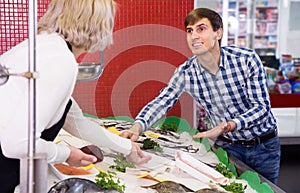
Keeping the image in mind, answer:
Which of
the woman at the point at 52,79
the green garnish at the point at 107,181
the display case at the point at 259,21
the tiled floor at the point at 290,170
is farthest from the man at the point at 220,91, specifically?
the display case at the point at 259,21

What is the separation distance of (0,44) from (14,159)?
0.84 ft

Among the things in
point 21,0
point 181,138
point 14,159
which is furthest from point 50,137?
point 181,138

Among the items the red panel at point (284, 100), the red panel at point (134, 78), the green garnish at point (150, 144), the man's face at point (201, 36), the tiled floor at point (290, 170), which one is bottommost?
the tiled floor at point (290, 170)

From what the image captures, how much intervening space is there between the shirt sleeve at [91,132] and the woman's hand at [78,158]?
0.05 meters

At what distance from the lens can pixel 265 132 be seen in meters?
1.73

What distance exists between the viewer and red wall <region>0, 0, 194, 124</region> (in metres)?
A: 1.15

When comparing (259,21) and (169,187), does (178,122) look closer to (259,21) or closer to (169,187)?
(169,187)

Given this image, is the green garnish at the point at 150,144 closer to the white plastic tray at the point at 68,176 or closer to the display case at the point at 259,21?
the white plastic tray at the point at 68,176

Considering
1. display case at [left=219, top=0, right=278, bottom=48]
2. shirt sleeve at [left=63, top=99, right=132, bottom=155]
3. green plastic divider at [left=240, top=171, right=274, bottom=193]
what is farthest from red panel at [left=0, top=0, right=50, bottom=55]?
display case at [left=219, top=0, right=278, bottom=48]

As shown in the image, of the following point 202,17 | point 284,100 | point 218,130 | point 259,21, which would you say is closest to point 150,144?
point 218,130

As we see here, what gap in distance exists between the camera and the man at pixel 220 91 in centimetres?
133

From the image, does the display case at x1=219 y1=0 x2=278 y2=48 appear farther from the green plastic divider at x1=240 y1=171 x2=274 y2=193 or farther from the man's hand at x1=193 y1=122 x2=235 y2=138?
the green plastic divider at x1=240 y1=171 x2=274 y2=193

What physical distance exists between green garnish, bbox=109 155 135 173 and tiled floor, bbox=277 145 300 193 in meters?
1.60

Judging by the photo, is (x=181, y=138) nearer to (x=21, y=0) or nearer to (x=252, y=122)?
(x=252, y=122)
